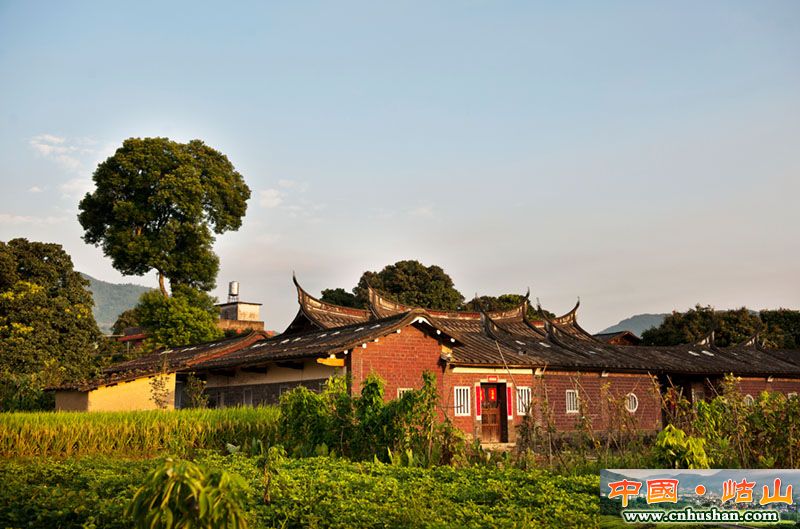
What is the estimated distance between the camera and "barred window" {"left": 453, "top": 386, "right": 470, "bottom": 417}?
76.2 feet

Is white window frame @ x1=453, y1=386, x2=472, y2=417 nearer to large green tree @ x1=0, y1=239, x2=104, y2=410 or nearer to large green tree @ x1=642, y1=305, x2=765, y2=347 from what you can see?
large green tree @ x1=0, y1=239, x2=104, y2=410

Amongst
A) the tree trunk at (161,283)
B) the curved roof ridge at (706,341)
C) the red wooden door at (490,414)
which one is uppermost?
the tree trunk at (161,283)

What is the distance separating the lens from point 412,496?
7438 mm

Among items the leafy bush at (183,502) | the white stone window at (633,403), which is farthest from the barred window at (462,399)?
the leafy bush at (183,502)

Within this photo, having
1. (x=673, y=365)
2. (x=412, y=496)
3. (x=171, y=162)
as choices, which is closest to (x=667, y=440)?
(x=412, y=496)

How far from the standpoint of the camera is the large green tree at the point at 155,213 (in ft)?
135

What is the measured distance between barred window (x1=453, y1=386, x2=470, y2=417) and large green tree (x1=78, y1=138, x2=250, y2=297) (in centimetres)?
2277

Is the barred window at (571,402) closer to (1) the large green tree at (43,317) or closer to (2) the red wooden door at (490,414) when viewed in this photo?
(2) the red wooden door at (490,414)

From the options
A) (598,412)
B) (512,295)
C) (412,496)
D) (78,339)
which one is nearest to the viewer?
(412,496)

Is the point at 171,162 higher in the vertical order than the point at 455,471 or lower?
higher

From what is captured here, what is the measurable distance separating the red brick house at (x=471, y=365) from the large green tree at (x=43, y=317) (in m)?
1.81

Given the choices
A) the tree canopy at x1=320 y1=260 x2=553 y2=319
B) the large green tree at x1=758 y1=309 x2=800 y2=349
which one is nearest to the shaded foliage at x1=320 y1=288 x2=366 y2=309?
the tree canopy at x1=320 y1=260 x2=553 y2=319

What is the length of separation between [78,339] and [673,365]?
911 inches

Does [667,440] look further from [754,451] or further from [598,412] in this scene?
[598,412]
